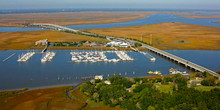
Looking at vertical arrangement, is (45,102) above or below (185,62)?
below

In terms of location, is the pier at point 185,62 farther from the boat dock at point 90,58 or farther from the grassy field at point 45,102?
the grassy field at point 45,102

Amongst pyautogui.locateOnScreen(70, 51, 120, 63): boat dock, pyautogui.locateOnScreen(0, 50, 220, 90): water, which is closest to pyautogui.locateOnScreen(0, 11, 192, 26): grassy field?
pyautogui.locateOnScreen(70, 51, 120, 63): boat dock

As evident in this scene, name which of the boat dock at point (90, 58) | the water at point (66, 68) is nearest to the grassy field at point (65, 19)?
the boat dock at point (90, 58)

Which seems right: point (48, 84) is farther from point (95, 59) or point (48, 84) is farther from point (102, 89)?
point (95, 59)

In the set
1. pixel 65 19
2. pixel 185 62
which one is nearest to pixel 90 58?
pixel 185 62

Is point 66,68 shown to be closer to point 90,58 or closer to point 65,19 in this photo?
point 90,58

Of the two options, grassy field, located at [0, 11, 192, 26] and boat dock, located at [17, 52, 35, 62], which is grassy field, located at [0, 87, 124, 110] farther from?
grassy field, located at [0, 11, 192, 26]

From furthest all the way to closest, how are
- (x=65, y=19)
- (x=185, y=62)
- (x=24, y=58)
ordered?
(x=65, y=19) < (x=24, y=58) < (x=185, y=62)
